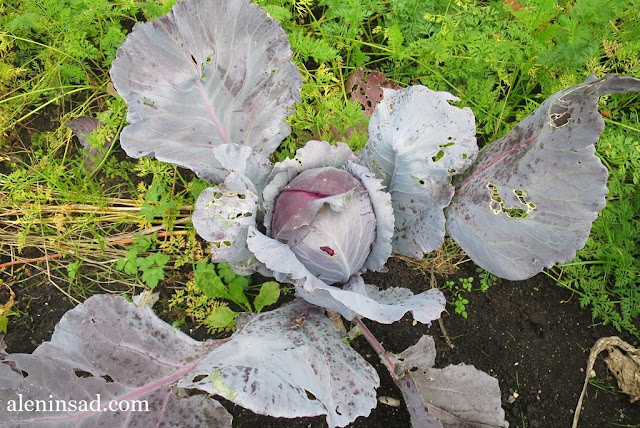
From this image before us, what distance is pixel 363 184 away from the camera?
5.44 ft

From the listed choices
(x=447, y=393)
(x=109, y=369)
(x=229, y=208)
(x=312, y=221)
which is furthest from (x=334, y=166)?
(x=109, y=369)

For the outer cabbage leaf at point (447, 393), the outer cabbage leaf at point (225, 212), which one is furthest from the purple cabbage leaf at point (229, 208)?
the outer cabbage leaf at point (447, 393)

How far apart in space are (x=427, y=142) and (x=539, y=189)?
15.4 inches

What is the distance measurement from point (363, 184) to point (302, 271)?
0.38m

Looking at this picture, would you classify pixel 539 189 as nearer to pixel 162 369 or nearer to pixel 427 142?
pixel 427 142

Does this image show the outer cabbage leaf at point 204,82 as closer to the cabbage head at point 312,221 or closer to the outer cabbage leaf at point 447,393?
the cabbage head at point 312,221

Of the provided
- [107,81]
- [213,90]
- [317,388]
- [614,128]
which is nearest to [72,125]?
[107,81]

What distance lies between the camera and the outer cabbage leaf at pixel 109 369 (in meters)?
1.51

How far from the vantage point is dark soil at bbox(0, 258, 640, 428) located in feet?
6.89

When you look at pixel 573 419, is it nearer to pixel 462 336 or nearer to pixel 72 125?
pixel 462 336

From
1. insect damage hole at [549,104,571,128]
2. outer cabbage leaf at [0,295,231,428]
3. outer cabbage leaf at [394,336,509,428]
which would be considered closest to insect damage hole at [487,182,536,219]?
insect damage hole at [549,104,571,128]

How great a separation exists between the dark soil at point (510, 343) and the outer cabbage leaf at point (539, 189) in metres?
0.62

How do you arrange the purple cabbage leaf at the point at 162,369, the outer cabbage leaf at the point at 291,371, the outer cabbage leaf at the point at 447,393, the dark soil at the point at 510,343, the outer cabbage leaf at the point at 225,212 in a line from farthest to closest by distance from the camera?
the dark soil at the point at 510,343, the outer cabbage leaf at the point at 447,393, the outer cabbage leaf at the point at 225,212, the purple cabbage leaf at the point at 162,369, the outer cabbage leaf at the point at 291,371

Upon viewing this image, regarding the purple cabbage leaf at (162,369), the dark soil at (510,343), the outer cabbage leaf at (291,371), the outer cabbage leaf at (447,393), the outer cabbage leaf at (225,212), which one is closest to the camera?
the outer cabbage leaf at (291,371)
